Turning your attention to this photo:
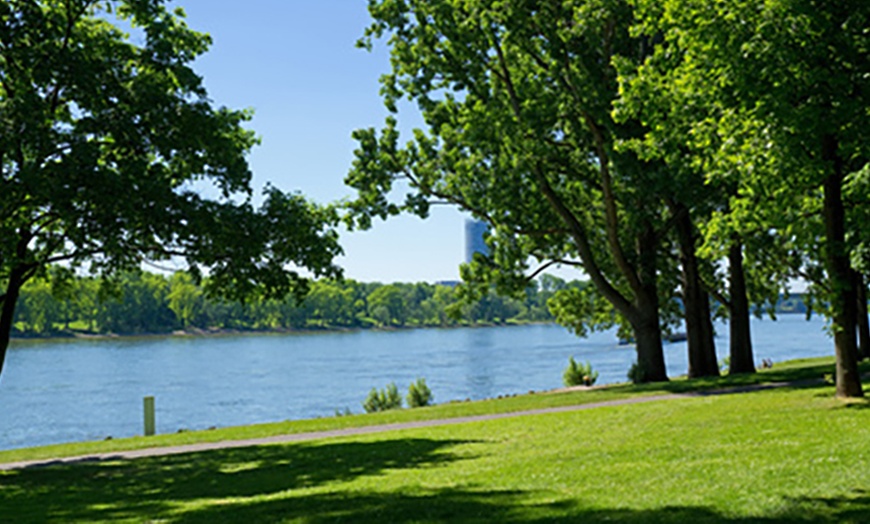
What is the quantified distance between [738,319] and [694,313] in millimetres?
1856

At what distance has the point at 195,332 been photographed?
163250mm

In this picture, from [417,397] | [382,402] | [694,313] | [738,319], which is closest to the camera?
[738,319]

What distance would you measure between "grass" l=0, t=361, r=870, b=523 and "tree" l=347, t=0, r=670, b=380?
33.2 feet

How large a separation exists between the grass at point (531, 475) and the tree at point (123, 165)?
13.2 ft

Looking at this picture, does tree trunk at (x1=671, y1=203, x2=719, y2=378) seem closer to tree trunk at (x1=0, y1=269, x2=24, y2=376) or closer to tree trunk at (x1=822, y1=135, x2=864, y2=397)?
tree trunk at (x1=822, y1=135, x2=864, y2=397)

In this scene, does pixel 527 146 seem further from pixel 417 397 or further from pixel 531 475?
pixel 531 475

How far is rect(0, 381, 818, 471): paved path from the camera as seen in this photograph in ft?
63.2

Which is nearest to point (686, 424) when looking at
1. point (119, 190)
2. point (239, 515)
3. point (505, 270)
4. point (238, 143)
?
point (239, 515)

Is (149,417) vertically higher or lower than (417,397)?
higher

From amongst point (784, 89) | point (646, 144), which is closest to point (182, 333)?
point (646, 144)

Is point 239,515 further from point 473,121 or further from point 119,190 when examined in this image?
point 473,121

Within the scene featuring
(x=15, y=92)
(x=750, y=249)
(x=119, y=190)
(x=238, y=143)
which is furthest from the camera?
(x=750, y=249)

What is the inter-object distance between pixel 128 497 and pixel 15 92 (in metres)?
A: 8.39

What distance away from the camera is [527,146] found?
28.2 meters
